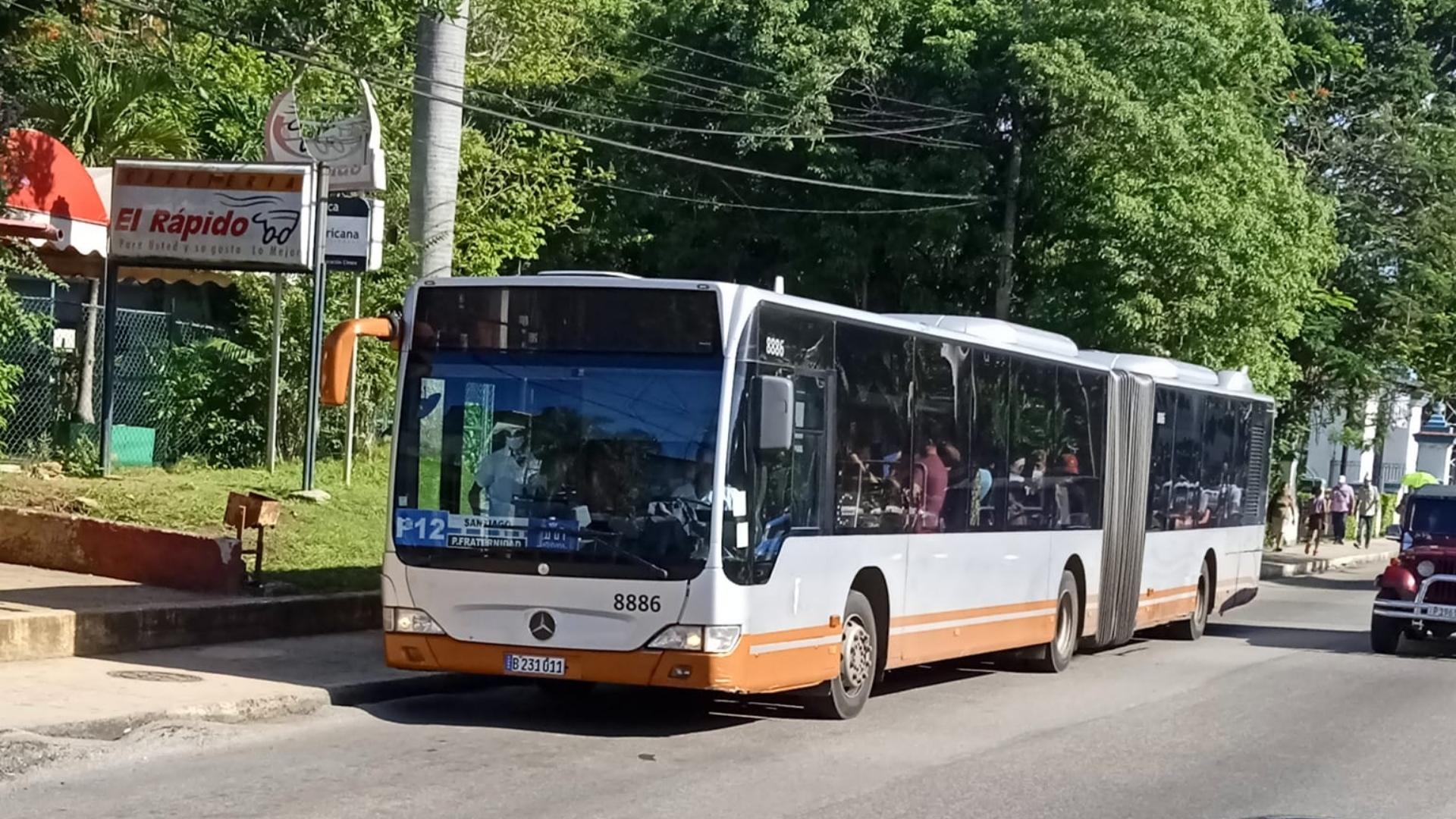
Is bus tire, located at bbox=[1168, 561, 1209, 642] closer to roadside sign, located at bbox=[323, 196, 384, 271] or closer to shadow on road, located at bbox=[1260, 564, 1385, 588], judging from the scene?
roadside sign, located at bbox=[323, 196, 384, 271]

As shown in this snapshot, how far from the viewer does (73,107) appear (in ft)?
82.1

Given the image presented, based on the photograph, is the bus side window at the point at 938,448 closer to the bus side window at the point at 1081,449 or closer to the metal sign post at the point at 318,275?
the bus side window at the point at 1081,449

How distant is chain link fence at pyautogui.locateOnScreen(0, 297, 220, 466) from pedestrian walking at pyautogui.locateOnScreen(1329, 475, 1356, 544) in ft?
112

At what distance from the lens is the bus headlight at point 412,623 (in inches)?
470

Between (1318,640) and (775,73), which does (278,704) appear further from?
(775,73)

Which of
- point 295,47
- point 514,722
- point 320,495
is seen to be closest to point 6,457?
point 320,495

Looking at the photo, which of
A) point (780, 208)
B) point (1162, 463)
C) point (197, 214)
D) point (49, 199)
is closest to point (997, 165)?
point (780, 208)

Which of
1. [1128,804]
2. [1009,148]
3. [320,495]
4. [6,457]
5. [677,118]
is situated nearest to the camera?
[1128,804]

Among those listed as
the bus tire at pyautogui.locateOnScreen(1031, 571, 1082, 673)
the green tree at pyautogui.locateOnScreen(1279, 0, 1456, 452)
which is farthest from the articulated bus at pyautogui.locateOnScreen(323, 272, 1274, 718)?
the green tree at pyautogui.locateOnScreen(1279, 0, 1456, 452)

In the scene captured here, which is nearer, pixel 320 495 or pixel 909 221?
pixel 320 495

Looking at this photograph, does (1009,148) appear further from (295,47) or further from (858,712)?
(858,712)

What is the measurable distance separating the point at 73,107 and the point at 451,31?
301 inches

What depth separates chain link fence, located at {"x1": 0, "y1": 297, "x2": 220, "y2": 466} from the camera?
2291 centimetres

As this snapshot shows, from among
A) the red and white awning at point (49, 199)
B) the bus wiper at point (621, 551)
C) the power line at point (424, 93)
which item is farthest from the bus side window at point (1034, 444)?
the red and white awning at point (49, 199)
